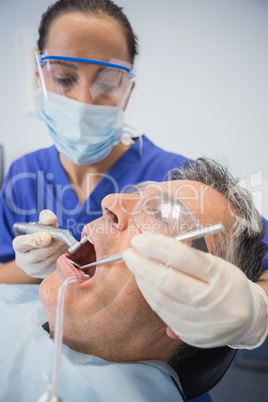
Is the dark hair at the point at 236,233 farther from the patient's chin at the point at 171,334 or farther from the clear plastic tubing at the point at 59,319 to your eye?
the clear plastic tubing at the point at 59,319

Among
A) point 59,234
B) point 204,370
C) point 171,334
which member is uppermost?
point 59,234

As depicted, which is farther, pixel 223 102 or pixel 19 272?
pixel 19 272

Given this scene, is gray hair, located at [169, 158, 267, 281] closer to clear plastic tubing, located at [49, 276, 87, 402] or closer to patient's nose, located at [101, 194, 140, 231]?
patient's nose, located at [101, 194, 140, 231]

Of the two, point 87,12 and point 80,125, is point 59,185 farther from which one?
point 87,12

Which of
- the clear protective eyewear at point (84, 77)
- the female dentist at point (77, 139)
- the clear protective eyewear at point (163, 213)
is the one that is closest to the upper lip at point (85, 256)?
the female dentist at point (77, 139)

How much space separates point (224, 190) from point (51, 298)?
61cm

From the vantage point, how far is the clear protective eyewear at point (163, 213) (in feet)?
2.74

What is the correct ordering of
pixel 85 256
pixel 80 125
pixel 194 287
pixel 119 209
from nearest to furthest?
pixel 194 287, pixel 119 209, pixel 85 256, pixel 80 125

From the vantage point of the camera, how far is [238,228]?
926 mm

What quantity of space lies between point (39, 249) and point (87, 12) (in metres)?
0.86

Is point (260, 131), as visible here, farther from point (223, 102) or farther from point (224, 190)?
point (224, 190)

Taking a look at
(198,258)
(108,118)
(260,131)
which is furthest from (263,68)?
(198,258)

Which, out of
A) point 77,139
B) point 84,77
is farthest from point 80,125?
point 84,77

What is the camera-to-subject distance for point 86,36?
111cm
